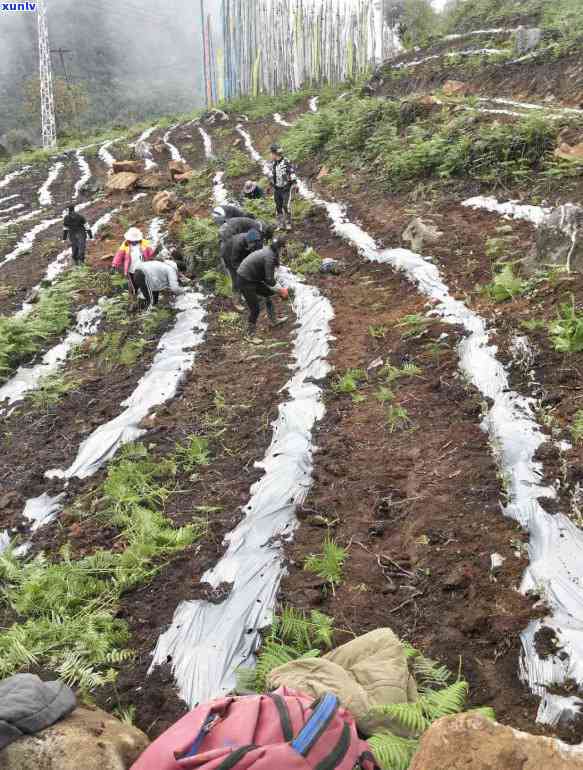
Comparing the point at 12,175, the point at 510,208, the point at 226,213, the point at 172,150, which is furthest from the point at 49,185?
the point at 510,208

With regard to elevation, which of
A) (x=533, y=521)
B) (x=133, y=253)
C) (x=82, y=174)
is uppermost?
(x=82, y=174)

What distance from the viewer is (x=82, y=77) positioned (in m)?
67.1

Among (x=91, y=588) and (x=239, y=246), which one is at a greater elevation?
(x=239, y=246)

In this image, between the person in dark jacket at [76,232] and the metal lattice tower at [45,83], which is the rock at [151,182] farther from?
the metal lattice tower at [45,83]

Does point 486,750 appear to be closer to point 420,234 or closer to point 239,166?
point 420,234

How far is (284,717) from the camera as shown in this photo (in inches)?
90.7

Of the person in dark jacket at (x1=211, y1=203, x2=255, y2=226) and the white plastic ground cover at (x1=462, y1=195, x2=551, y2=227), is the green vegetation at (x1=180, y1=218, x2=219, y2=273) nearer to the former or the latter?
the person in dark jacket at (x1=211, y1=203, x2=255, y2=226)

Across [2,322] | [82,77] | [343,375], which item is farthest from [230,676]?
[82,77]

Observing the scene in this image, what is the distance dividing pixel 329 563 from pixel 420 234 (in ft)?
21.3

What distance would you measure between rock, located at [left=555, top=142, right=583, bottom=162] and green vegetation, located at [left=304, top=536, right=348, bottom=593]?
7725 mm

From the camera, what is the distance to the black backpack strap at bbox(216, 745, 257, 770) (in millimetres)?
2048

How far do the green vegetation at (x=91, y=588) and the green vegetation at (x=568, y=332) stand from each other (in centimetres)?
352

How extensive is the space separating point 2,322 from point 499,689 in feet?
28.0

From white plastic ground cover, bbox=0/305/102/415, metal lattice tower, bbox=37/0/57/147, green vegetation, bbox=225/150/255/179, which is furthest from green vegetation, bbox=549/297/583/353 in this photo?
metal lattice tower, bbox=37/0/57/147
